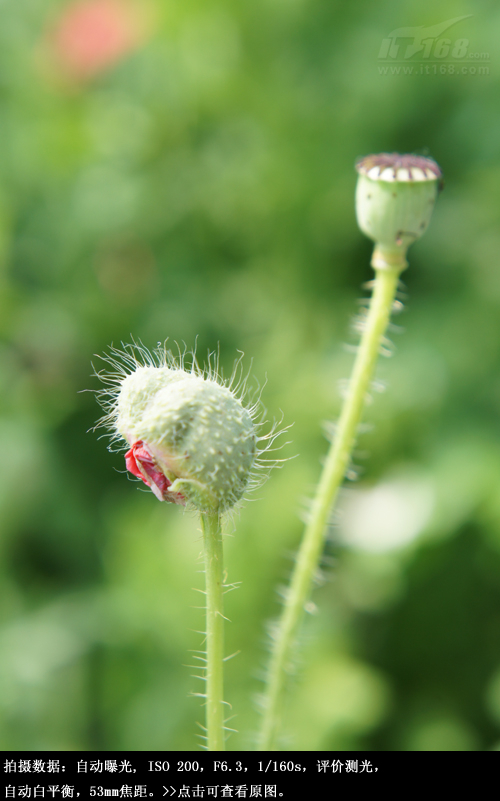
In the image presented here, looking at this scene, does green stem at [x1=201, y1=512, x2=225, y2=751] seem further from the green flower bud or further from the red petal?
the green flower bud

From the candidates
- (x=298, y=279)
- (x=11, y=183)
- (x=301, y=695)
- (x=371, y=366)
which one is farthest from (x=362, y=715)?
(x=11, y=183)

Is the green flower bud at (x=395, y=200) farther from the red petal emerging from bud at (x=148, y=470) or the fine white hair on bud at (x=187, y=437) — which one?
the red petal emerging from bud at (x=148, y=470)

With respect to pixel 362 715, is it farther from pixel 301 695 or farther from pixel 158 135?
pixel 158 135

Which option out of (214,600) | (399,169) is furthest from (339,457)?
(399,169)

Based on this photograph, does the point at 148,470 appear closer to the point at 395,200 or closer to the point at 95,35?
the point at 395,200

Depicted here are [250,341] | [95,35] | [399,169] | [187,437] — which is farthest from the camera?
[95,35]

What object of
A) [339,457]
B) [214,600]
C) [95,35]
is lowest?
[214,600]

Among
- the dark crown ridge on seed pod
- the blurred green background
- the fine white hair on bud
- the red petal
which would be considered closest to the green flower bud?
the dark crown ridge on seed pod

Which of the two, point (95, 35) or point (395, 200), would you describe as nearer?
point (395, 200)
